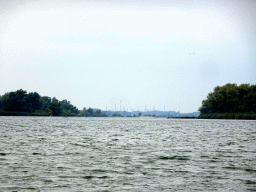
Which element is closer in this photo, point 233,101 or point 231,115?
point 231,115

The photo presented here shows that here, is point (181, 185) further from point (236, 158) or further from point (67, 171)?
point (236, 158)

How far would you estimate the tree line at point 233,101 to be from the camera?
16100 cm

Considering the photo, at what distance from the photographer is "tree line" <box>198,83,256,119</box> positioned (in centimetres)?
16100

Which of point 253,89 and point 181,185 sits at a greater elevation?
point 253,89

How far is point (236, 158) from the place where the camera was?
24.3m

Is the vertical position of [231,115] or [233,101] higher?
[233,101]

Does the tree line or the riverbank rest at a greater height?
the tree line

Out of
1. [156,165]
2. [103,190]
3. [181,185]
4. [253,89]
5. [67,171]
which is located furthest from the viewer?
[253,89]

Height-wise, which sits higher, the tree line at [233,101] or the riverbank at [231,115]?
the tree line at [233,101]

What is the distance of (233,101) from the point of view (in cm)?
16825

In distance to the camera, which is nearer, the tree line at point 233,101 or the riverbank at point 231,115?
the riverbank at point 231,115

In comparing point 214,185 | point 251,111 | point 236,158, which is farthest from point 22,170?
point 251,111

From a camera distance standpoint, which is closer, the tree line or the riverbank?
the riverbank

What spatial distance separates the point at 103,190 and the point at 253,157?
14661 millimetres
